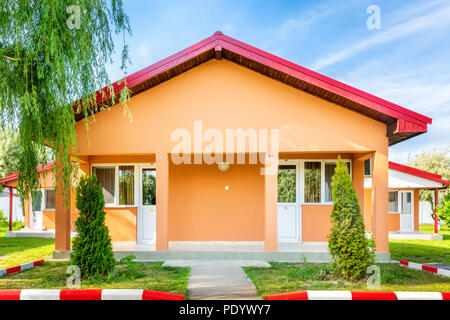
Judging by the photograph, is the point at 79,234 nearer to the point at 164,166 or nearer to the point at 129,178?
the point at 164,166

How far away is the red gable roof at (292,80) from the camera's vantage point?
26.5 ft

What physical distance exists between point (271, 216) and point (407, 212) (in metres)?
14.2

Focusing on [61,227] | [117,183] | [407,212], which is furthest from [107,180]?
[407,212]

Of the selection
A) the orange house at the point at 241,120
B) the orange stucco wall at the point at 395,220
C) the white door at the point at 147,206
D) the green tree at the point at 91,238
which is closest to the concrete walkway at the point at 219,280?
the orange house at the point at 241,120

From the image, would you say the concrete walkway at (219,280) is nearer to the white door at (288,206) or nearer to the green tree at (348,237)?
the green tree at (348,237)

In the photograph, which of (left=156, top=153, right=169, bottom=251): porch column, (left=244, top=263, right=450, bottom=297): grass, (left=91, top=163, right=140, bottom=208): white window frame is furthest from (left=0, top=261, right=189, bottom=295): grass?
(left=91, top=163, right=140, bottom=208): white window frame

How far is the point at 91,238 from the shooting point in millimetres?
6523

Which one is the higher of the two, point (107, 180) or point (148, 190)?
point (107, 180)

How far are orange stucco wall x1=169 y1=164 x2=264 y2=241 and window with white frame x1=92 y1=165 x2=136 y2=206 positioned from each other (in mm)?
1343

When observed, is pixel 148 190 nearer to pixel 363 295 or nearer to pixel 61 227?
pixel 61 227

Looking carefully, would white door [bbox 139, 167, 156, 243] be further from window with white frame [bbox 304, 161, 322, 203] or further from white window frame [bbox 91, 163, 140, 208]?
window with white frame [bbox 304, 161, 322, 203]

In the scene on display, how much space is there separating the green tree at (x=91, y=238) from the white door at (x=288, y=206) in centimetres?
573
